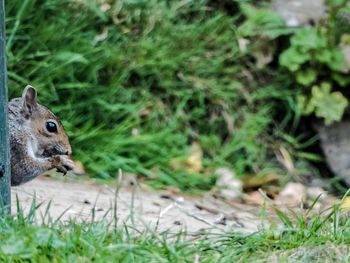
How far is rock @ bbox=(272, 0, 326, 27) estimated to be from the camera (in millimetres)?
7387

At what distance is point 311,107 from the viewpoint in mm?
7082

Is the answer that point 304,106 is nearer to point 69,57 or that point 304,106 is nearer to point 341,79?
point 341,79

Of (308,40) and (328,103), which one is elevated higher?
(308,40)

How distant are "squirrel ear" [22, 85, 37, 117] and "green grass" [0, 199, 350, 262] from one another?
2.58 ft

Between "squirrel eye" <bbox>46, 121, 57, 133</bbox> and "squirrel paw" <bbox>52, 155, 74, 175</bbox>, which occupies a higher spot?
"squirrel eye" <bbox>46, 121, 57, 133</bbox>

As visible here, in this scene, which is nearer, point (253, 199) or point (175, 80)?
point (253, 199)

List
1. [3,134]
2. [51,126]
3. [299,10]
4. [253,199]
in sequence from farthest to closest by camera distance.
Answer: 1. [299,10]
2. [253,199]
3. [51,126]
4. [3,134]

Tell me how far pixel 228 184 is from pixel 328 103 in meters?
0.96

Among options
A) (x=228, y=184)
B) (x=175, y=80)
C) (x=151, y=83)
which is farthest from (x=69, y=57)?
(x=228, y=184)

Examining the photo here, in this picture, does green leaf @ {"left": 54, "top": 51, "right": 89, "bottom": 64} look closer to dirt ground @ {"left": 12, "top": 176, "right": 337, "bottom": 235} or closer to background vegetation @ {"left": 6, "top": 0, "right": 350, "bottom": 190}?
background vegetation @ {"left": 6, "top": 0, "right": 350, "bottom": 190}

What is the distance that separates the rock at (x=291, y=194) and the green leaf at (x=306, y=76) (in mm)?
725

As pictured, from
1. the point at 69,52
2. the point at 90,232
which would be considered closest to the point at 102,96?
the point at 69,52

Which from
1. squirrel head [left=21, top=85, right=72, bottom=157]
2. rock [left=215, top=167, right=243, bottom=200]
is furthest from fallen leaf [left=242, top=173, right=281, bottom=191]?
squirrel head [left=21, top=85, right=72, bottom=157]

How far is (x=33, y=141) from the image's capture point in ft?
15.6
